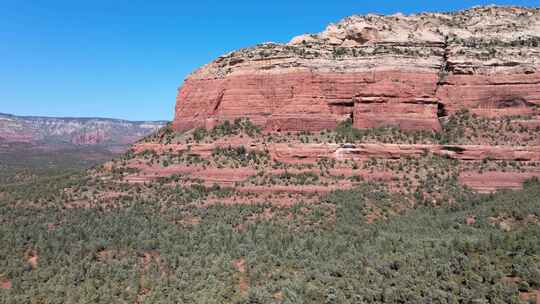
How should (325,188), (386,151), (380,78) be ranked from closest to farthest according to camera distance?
1. (325,188)
2. (386,151)
3. (380,78)

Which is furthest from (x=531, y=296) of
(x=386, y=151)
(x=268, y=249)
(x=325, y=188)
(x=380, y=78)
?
(x=380, y=78)

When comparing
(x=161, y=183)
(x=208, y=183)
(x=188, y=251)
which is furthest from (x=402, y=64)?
(x=188, y=251)

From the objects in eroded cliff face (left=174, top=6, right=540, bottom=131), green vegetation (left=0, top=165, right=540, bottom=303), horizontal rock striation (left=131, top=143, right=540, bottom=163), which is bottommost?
green vegetation (left=0, top=165, right=540, bottom=303)

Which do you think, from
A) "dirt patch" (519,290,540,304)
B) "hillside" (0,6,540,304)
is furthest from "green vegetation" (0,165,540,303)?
"dirt patch" (519,290,540,304)

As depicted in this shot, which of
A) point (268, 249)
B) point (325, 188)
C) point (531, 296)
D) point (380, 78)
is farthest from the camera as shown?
point (380, 78)

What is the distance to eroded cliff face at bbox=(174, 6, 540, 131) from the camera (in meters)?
33.8

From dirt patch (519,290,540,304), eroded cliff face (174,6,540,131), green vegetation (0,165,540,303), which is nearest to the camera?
dirt patch (519,290,540,304)

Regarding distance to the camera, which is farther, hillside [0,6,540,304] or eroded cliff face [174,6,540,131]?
eroded cliff face [174,6,540,131]

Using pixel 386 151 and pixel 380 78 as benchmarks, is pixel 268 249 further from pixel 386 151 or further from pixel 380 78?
pixel 380 78

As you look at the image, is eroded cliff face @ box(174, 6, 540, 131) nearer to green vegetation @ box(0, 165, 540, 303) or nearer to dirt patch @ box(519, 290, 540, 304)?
green vegetation @ box(0, 165, 540, 303)

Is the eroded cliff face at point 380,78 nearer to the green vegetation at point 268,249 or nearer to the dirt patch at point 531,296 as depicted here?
the green vegetation at point 268,249

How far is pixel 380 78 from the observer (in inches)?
1371

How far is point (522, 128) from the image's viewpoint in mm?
31328

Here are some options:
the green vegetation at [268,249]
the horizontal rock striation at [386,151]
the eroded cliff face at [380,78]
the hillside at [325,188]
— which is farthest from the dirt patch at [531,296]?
the eroded cliff face at [380,78]
